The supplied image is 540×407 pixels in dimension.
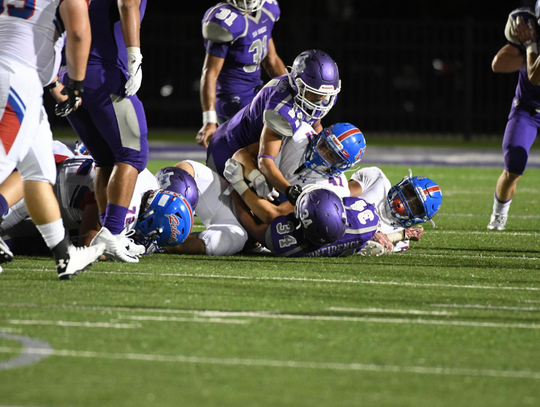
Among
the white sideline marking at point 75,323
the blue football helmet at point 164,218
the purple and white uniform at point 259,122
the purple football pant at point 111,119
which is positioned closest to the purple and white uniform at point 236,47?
the purple and white uniform at point 259,122

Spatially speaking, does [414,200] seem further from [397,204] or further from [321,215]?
[321,215]

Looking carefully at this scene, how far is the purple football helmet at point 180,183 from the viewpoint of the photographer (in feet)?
19.0

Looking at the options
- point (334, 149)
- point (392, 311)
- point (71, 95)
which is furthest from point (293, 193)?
point (392, 311)

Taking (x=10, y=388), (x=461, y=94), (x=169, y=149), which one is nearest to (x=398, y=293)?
(x=10, y=388)

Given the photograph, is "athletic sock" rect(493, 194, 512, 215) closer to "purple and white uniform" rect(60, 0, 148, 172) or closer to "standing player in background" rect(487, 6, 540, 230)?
"standing player in background" rect(487, 6, 540, 230)

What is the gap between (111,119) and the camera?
5047mm

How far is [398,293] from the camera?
4465 millimetres

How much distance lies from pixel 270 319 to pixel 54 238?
4.47ft

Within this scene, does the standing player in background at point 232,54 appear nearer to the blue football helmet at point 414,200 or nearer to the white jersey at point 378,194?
the white jersey at point 378,194

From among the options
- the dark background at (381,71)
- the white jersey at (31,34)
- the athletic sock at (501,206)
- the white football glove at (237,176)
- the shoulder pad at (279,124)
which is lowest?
the dark background at (381,71)

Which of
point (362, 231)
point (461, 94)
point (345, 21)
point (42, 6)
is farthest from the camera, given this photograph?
point (461, 94)

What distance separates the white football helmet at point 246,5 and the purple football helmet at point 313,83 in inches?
68.1

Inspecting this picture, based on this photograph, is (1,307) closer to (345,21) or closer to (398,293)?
(398,293)

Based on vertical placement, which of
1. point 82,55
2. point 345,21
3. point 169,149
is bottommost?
point 169,149
